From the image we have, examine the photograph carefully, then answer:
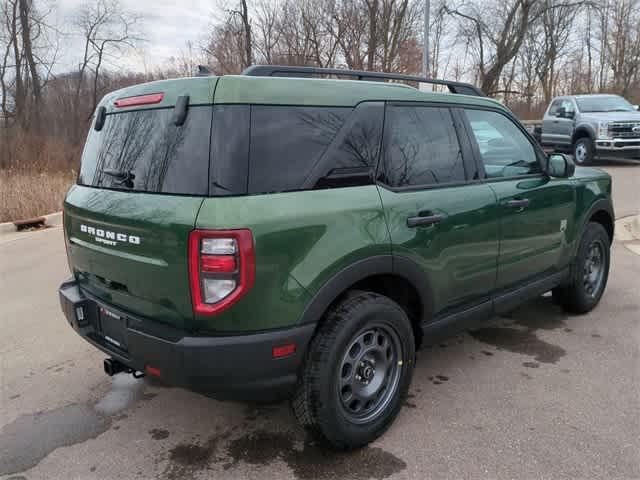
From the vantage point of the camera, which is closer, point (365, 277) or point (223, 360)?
point (223, 360)

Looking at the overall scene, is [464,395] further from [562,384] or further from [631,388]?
[631,388]

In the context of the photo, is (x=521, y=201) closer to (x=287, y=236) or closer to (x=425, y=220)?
(x=425, y=220)

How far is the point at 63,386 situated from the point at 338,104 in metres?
2.59

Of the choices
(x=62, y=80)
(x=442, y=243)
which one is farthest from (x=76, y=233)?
(x=62, y=80)

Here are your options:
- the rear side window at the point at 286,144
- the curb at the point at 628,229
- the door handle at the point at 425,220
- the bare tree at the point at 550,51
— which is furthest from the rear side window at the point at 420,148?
the bare tree at the point at 550,51

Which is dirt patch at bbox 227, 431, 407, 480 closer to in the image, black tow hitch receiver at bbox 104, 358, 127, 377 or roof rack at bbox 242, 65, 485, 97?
black tow hitch receiver at bbox 104, 358, 127, 377

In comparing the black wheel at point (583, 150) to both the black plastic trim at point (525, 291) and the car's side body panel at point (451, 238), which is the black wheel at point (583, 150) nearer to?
the black plastic trim at point (525, 291)

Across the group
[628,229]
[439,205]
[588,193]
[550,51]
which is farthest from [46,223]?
[550,51]

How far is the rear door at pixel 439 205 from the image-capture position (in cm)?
270

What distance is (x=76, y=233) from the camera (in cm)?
278

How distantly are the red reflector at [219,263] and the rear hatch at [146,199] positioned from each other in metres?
0.10

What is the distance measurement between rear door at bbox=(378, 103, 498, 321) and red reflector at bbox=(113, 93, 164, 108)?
3.87ft

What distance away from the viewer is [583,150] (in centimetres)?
1480

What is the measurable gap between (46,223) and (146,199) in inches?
317
